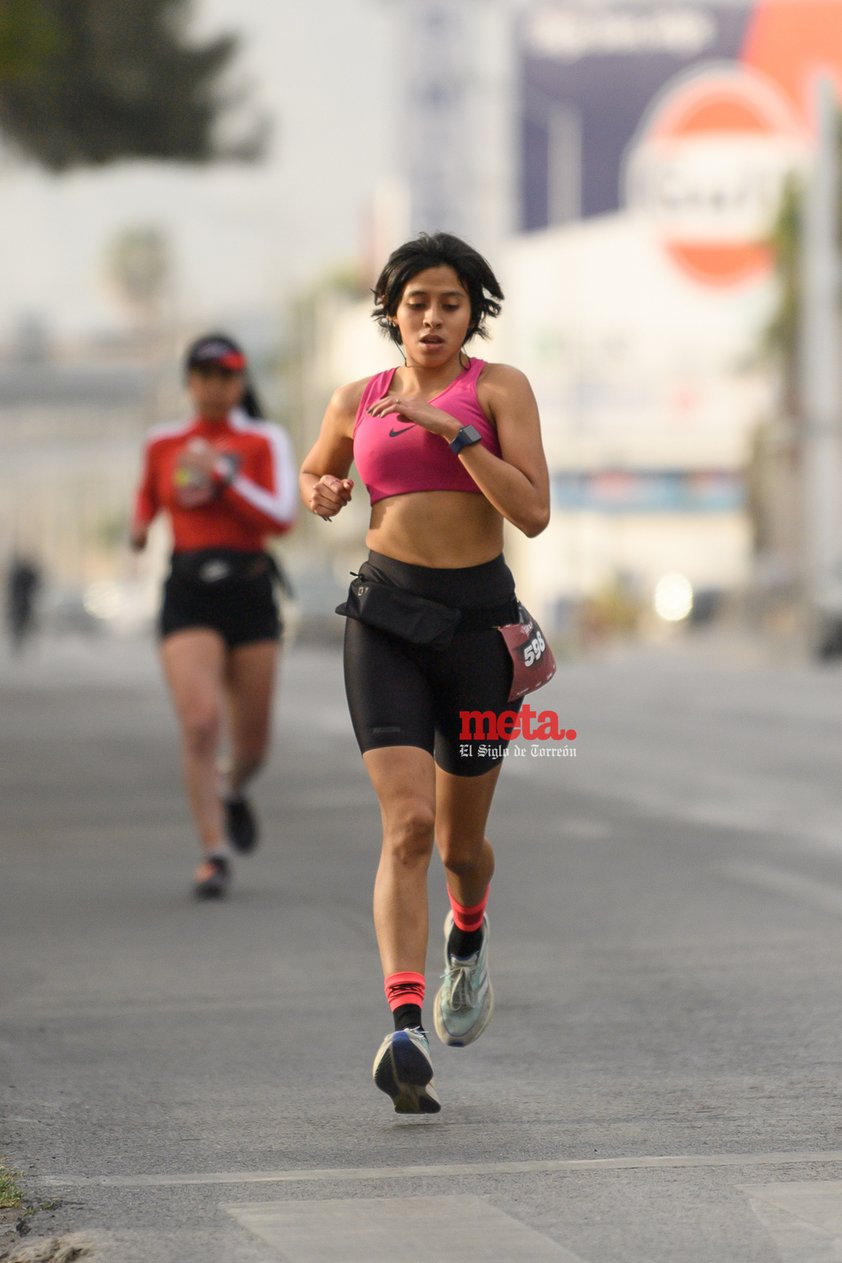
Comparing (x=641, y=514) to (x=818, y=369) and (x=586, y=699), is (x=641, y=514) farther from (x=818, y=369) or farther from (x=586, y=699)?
(x=586, y=699)

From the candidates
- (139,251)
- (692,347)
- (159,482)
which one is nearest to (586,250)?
(692,347)

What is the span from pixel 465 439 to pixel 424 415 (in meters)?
0.10

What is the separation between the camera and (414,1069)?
5531mm

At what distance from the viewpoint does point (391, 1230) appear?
4.60 m

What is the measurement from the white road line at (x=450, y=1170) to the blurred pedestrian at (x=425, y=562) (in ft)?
1.98

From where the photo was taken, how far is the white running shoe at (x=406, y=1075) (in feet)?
18.1

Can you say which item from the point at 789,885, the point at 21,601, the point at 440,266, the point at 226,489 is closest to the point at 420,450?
the point at 440,266

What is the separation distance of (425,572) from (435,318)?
551 millimetres

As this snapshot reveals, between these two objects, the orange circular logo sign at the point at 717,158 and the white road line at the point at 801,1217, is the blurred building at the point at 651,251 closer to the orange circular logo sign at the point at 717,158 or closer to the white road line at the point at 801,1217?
the orange circular logo sign at the point at 717,158

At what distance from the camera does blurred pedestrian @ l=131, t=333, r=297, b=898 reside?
371 inches

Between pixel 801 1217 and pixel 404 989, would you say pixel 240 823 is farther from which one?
pixel 801 1217

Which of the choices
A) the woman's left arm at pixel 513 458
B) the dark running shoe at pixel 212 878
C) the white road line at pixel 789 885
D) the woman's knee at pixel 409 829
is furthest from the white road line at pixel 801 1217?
the dark running shoe at pixel 212 878

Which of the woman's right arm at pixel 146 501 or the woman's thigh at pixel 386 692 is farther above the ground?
the woman's thigh at pixel 386 692

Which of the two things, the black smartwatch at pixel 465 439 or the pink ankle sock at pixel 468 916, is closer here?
the black smartwatch at pixel 465 439
